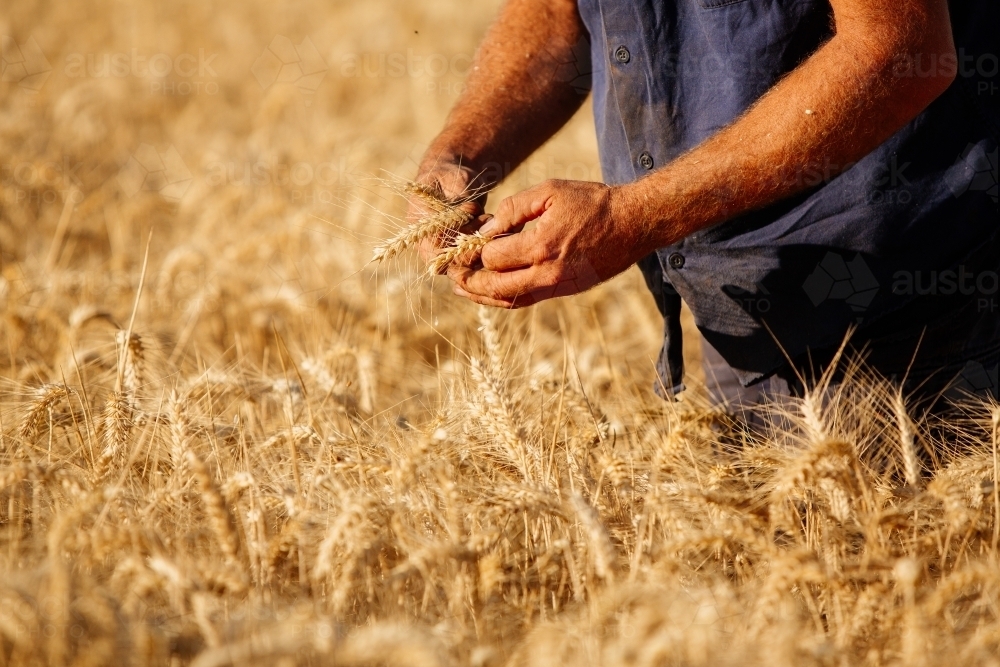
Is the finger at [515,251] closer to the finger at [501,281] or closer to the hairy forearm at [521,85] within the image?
the finger at [501,281]

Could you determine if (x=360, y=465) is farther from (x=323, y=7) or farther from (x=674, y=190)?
(x=323, y=7)

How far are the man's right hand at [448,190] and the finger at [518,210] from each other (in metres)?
0.15

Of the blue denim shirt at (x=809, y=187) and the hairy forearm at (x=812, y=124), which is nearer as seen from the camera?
the hairy forearm at (x=812, y=124)

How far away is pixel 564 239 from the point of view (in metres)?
1.53

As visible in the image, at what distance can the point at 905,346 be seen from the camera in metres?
2.03

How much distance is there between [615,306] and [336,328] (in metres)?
1.02

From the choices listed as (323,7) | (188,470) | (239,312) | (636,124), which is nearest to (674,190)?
(636,124)

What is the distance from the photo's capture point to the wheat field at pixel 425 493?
1318 millimetres

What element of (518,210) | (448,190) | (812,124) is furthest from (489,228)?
(812,124)

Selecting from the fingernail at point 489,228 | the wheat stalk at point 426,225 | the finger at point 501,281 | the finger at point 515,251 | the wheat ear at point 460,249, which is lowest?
the finger at point 501,281

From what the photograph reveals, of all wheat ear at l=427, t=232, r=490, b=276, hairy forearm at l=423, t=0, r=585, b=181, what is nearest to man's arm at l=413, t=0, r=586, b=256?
hairy forearm at l=423, t=0, r=585, b=181

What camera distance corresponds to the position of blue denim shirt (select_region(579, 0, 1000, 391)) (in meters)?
1.77

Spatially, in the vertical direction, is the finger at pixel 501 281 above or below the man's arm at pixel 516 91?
below

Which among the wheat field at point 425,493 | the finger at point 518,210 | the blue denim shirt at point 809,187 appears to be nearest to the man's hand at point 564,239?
the finger at point 518,210
